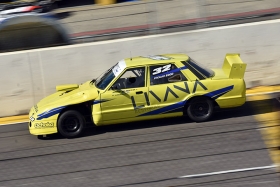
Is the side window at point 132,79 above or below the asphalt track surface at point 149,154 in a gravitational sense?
above

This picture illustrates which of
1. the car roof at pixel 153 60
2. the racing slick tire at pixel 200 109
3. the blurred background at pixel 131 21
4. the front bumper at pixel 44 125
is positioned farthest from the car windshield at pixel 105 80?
the blurred background at pixel 131 21

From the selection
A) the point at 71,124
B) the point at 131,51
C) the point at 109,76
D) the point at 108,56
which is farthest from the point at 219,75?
the point at 71,124

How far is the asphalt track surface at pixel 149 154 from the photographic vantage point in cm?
778

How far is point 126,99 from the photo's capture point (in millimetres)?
9734

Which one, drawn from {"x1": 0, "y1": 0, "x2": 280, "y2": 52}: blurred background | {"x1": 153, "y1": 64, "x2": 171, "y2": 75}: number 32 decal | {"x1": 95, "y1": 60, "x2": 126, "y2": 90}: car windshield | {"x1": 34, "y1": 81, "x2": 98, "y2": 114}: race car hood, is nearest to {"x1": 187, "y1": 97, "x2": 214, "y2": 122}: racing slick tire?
{"x1": 153, "y1": 64, "x2": 171, "y2": 75}: number 32 decal

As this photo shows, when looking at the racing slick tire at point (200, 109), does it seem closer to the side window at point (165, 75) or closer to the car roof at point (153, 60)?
the side window at point (165, 75)

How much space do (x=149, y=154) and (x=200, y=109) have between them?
1.72 meters

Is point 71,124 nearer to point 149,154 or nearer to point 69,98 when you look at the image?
point 69,98

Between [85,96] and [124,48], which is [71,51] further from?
[85,96]

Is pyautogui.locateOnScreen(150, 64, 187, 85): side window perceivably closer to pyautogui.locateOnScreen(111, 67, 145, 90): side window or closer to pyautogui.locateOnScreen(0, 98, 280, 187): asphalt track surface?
pyautogui.locateOnScreen(111, 67, 145, 90): side window

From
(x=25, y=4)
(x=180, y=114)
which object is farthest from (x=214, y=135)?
(x=25, y=4)

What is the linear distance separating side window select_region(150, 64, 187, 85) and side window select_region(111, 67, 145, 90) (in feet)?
0.62

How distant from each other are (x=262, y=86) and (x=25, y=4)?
354 inches

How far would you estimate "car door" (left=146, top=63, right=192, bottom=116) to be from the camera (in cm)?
975
